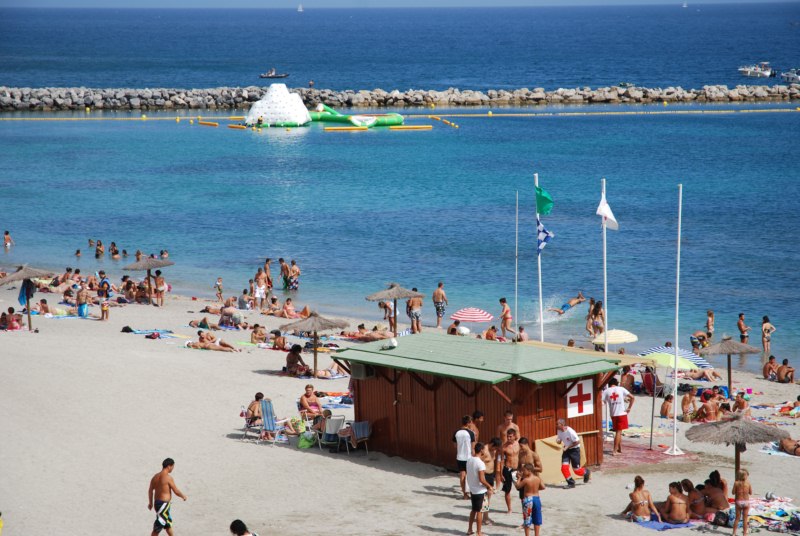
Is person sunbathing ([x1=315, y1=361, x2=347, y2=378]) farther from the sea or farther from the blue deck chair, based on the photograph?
the sea

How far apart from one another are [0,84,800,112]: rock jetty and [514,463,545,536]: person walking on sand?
262 feet

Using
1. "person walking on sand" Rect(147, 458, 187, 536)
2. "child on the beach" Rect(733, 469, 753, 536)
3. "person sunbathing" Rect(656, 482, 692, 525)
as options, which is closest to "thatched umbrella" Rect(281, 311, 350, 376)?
"person walking on sand" Rect(147, 458, 187, 536)

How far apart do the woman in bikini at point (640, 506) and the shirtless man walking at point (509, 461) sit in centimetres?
161

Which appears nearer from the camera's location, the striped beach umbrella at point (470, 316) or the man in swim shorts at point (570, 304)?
the striped beach umbrella at point (470, 316)

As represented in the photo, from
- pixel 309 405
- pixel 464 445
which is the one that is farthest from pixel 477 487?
pixel 309 405

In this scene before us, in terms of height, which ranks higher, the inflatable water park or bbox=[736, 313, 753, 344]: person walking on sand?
the inflatable water park

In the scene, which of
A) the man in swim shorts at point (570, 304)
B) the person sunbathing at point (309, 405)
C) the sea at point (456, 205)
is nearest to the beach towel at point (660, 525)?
the person sunbathing at point (309, 405)

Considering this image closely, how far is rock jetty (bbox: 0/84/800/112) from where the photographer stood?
90.1m

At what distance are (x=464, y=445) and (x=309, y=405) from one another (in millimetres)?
4928

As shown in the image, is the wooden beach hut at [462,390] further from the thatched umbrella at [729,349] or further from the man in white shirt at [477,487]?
the thatched umbrella at [729,349]

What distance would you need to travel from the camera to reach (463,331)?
2134 cm

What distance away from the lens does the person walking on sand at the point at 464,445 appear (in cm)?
1550

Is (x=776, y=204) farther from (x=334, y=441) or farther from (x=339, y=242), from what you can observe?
(x=334, y=441)

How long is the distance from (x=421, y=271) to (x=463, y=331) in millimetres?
15859
